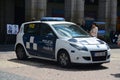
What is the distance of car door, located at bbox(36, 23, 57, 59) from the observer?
47.4ft

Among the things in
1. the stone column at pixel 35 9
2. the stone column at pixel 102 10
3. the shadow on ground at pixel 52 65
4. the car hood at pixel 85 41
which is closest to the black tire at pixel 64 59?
the shadow on ground at pixel 52 65

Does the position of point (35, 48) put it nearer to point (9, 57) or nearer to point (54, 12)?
point (9, 57)

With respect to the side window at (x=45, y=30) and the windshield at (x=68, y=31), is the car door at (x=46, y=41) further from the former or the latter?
the windshield at (x=68, y=31)

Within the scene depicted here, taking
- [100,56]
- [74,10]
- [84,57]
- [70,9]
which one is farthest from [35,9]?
[84,57]

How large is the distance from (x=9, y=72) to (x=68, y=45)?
241 cm

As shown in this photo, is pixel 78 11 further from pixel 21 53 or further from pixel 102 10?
pixel 21 53

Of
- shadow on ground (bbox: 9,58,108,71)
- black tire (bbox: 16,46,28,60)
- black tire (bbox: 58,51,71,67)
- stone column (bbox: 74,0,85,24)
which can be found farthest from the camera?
stone column (bbox: 74,0,85,24)

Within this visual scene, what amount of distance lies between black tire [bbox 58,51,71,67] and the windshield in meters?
0.74

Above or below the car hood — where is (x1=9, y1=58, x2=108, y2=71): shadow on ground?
below

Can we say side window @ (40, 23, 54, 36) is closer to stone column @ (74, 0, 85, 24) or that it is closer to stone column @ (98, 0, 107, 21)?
stone column @ (74, 0, 85, 24)

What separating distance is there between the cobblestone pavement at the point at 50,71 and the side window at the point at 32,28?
47.5 inches

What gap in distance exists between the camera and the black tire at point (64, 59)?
13.8 meters

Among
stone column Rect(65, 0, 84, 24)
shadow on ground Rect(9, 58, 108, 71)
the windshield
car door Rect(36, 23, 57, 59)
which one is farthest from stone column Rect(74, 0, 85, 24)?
car door Rect(36, 23, 57, 59)

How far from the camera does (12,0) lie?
35.5 metres
